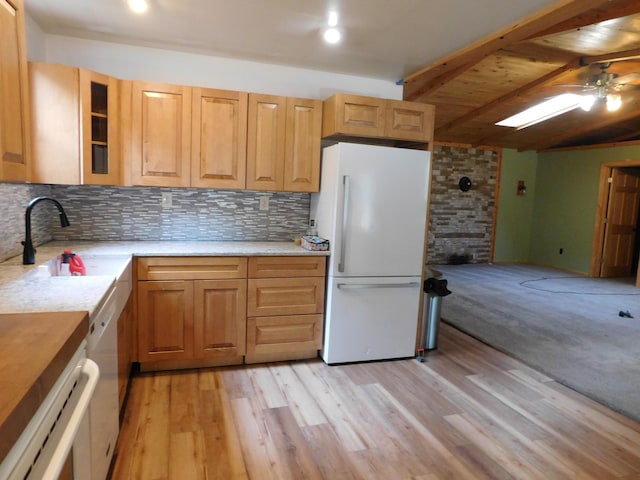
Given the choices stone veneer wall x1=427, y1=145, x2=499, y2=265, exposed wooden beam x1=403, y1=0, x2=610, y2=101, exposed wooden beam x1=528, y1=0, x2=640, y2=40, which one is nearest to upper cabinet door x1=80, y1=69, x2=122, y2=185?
exposed wooden beam x1=403, y1=0, x2=610, y2=101

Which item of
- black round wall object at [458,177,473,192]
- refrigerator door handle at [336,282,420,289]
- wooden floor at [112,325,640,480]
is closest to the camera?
wooden floor at [112,325,640,480]

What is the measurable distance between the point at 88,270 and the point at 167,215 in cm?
93

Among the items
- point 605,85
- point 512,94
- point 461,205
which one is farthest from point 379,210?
point 461,205

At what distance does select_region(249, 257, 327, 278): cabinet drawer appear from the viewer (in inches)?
115

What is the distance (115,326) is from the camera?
1892 mm

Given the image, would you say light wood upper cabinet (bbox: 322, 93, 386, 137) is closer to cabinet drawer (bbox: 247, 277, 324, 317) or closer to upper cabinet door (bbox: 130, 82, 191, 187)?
upper cabinet door (bbox: 130, 82, 191, 187)

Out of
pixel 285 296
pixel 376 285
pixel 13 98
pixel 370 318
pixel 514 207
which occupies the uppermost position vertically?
pixel 13 98

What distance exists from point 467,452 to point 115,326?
186 cm

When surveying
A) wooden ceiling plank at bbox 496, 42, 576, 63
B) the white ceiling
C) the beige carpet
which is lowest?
the beige carpet

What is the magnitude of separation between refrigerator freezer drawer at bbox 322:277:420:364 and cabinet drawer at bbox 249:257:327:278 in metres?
0.16

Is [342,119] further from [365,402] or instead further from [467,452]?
[467,452]

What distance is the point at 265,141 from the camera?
10.1ft

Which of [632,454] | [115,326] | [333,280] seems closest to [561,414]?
[632,454]

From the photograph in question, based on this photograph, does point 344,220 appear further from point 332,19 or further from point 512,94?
point 512,94
